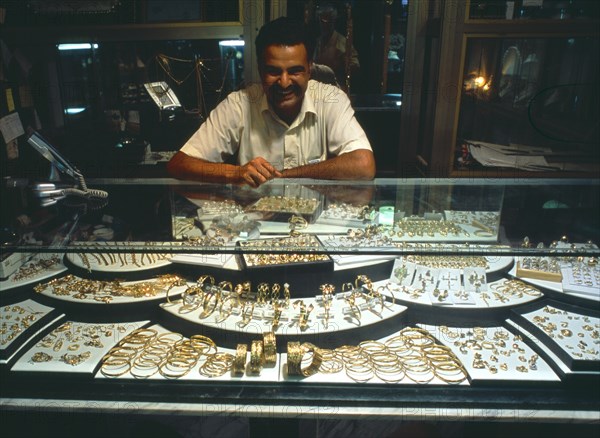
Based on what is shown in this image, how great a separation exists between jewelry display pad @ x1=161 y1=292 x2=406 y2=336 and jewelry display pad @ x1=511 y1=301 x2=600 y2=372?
1.35ft

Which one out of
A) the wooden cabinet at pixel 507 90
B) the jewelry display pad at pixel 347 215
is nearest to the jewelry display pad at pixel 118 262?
the jewelry display pad at pixel 347 215

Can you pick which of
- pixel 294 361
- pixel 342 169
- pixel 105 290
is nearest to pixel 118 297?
pixel 105 290

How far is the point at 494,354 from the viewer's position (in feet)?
4.64

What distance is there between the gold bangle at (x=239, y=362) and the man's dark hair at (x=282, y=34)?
57.9 inches

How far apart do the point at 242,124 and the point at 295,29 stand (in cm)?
54

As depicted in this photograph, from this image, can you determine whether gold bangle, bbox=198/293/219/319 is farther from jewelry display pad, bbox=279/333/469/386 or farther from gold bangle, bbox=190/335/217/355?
jewelry display pad, bbox=279/333/469/386

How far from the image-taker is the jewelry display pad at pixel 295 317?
147 cm

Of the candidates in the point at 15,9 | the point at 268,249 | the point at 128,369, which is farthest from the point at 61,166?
the point at 15,9

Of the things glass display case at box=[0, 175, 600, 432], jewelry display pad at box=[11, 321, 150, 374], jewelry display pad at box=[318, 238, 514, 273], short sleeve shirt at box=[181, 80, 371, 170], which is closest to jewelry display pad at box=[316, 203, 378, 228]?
glass display case at box=[0, 175, 600, 432]

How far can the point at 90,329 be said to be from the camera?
153cm

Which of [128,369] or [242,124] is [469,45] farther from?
[128,369]

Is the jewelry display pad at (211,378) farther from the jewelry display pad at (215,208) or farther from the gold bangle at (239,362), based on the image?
the jewelry display pad at (215,208)

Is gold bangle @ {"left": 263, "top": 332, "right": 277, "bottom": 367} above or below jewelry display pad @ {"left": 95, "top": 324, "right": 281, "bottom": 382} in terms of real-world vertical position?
above

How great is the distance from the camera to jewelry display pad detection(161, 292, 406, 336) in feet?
4.82
